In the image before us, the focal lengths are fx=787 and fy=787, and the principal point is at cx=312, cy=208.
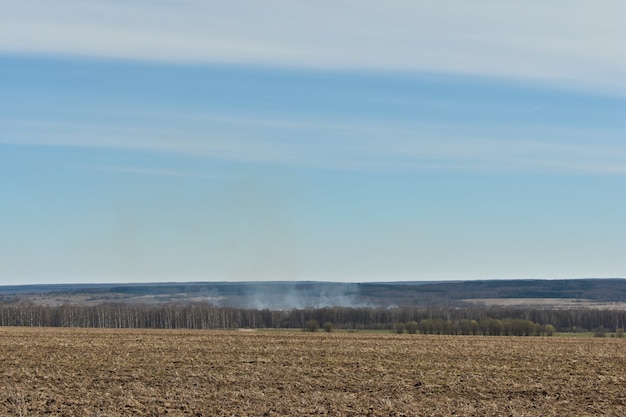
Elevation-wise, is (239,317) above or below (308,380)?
below

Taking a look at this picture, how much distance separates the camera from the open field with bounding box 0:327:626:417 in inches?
915

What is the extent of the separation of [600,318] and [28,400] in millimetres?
119389

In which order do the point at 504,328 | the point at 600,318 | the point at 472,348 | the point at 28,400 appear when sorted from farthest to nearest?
the point at 600,318
the point at 504,328
the point at 472,348
the point at 28,400

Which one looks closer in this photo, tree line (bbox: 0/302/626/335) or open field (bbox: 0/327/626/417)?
open field (bbox: 0/327/626/417)

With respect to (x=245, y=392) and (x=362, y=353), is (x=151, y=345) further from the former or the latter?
(x=245, y=392)

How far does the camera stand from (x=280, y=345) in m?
42.2

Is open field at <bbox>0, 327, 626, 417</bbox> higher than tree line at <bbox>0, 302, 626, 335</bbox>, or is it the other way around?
open field at <bbox>0, 327, 626, 417</bbox>

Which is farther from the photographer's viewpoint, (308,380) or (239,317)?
(239,317)

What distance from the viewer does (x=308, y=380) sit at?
92.4 feet

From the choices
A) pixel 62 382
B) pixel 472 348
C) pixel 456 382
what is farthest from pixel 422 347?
pixel 62 382

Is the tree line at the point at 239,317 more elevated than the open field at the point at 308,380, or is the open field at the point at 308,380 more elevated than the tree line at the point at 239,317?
the open field at the point at 308,380

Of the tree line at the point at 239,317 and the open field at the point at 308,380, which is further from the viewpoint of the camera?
the tree line at the point at 239,317

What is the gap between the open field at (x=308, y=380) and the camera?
2323cm

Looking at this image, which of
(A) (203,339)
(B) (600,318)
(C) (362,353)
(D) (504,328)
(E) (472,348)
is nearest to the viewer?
(C) (362,353)
